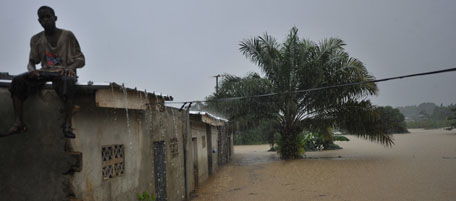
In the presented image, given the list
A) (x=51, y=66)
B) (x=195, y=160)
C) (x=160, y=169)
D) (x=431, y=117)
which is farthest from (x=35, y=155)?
(x=431, y=117)

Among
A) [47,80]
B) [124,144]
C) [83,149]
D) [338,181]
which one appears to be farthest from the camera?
[338,181]

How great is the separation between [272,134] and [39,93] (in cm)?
1516

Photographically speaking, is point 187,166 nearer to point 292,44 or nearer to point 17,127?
point 17,127

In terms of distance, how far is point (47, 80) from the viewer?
12.5ft

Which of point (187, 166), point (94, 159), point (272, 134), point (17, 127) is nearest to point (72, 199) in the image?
point (94, 159)

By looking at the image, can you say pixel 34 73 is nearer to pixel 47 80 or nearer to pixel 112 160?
pixel 47 80

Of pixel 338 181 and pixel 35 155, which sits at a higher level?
pixel 35 155

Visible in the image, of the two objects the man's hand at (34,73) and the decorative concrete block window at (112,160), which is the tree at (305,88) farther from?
the man's hand at (34,73)

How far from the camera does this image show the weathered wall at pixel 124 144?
4445 mm

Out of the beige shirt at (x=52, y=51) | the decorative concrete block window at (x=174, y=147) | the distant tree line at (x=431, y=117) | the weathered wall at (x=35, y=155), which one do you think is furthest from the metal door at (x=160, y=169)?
the distant tree line at (x=431, y=117)

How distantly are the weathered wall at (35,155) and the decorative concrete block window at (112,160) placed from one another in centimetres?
84

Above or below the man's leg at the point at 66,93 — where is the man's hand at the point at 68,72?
above

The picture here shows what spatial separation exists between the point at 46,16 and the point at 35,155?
1.64m

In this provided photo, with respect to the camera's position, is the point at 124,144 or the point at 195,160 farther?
the point at 195,160
